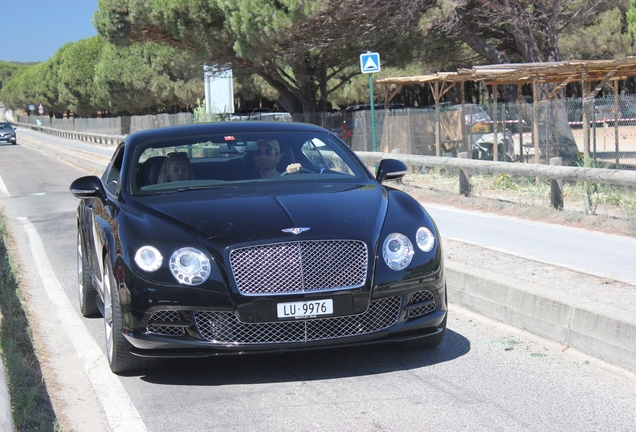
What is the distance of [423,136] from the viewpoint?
2366 cm

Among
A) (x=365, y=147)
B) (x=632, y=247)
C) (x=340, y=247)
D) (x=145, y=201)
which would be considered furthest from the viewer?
(x=365, y=147)

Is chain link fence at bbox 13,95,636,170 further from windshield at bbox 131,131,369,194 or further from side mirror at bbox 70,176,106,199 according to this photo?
side mirror at bbox 70,176,106,199

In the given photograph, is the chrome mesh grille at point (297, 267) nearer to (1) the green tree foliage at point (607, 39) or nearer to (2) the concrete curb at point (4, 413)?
(2) the concrete curb at point (4, 413)

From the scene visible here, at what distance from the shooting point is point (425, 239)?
5.73 meters

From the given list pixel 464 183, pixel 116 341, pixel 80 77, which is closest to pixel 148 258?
pixel 116 341

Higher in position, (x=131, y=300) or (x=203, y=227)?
(x=203, y=227)

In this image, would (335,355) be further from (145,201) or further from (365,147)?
(365,147)

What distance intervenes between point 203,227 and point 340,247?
0.82 meters

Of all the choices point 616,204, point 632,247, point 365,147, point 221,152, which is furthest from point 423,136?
point 221,152

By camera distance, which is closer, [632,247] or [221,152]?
[221,152]

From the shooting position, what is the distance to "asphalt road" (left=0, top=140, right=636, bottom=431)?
4711 mm

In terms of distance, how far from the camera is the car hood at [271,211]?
5.36 m

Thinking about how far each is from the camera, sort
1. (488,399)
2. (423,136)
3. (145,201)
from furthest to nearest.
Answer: (423,136), (145,201), (488,399)

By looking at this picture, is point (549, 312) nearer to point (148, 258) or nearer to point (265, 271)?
point (265, 271)
